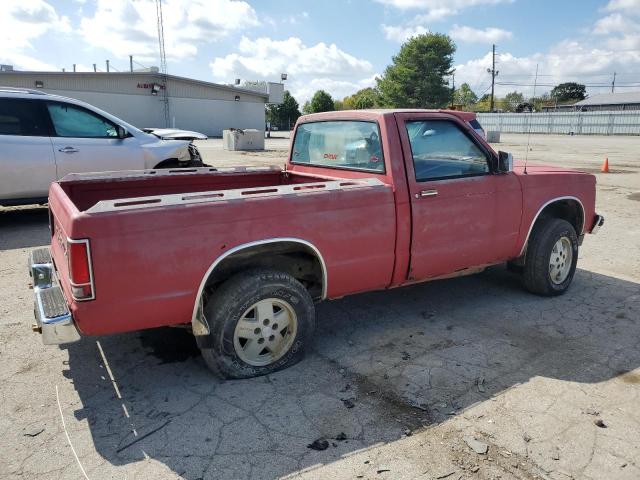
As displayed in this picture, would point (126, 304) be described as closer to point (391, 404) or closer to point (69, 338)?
point (69, 338)

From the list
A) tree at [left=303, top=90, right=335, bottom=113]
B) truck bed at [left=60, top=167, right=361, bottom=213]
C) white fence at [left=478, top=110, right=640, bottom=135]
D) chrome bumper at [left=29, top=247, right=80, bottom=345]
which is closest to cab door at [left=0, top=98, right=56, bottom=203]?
truck bed at [left=60, top=167, right=361, bottom=213]

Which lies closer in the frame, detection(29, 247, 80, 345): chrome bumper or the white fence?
detection(29, 247, 80, 345): chrome bumper

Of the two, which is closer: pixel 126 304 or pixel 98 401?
pixel 126 304

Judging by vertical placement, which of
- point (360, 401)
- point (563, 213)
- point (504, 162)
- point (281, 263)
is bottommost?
point (360, 401)

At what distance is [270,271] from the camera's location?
349 centimetres

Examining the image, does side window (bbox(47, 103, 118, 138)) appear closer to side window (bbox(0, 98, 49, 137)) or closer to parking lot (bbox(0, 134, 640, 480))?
side window (bbox(0, 98, 49, 137))

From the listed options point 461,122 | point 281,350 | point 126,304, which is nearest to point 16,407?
point 126,304

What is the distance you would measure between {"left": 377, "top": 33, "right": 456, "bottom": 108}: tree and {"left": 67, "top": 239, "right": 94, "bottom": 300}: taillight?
65551mm

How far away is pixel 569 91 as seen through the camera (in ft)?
331

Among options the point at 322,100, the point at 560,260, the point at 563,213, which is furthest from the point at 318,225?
the point at 322,100

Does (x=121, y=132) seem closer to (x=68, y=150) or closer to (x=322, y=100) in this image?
(x=68, y=150)

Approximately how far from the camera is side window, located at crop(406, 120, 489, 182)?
13.8 feet

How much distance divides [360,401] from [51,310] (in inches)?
77.9

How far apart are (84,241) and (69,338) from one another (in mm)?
629
